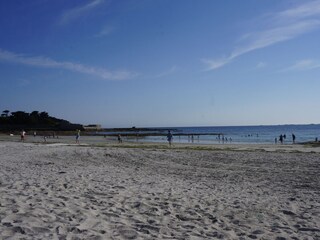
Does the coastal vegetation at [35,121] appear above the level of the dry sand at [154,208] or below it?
above

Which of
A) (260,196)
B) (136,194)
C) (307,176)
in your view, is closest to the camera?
(136,194)

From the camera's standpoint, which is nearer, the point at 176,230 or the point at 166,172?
the point at 176,230

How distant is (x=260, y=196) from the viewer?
1036 centimetres

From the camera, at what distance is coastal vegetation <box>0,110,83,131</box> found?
401 feet

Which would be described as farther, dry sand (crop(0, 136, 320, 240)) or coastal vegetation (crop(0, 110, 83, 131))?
coastal vegetation (crop(0, 110, 83, 131))

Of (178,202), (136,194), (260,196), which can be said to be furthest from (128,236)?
(260,196)

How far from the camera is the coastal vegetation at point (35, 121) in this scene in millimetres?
122125

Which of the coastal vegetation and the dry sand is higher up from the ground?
the coastal vegetation

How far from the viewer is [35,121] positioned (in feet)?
423

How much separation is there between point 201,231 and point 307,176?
929cm

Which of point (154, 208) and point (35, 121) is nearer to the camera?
point (154, 208)

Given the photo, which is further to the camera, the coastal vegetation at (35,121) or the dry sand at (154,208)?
the coastal vegetation at (35,121)

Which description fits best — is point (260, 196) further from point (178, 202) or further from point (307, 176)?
point (307, 176)

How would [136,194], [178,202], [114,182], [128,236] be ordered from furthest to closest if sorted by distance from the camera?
[114,182], [136,194], [178,202], [128,236]
